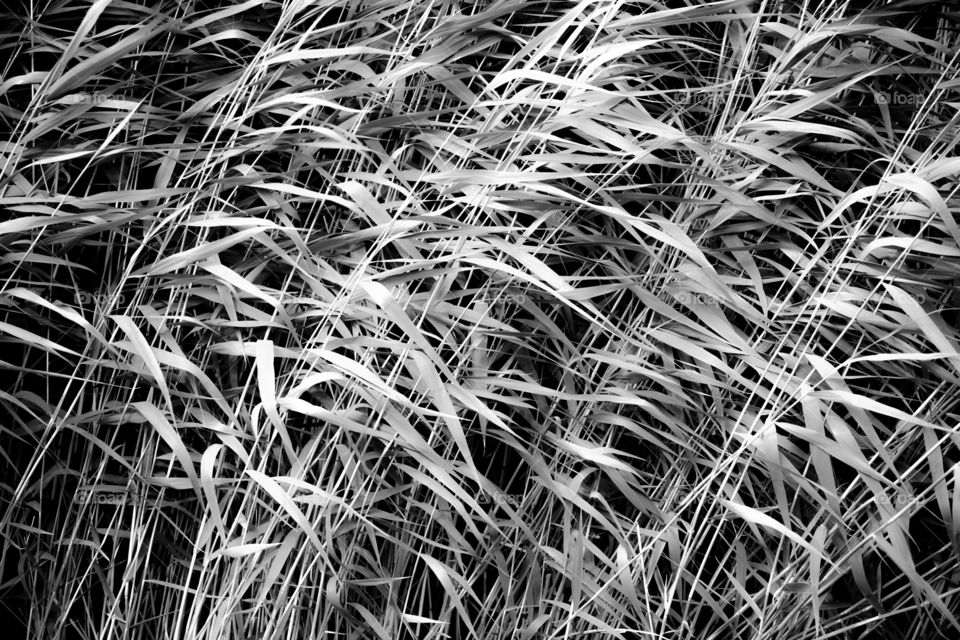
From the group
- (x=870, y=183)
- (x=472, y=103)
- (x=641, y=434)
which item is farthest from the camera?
(x=870, y=183)

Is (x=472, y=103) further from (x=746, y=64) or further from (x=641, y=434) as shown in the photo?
(x=641, y=434)

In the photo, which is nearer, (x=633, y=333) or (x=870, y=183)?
(x=633, y=333)

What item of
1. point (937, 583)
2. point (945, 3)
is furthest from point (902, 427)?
point (945, 3)

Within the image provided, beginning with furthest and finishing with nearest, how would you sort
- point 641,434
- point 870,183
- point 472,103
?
1. point 870,183
2. point 472,103
3. point 641,434

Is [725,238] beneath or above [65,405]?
above

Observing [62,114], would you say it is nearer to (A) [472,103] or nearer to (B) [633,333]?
(A) [472,103]

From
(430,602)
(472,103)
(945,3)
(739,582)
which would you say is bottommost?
(430,602)
